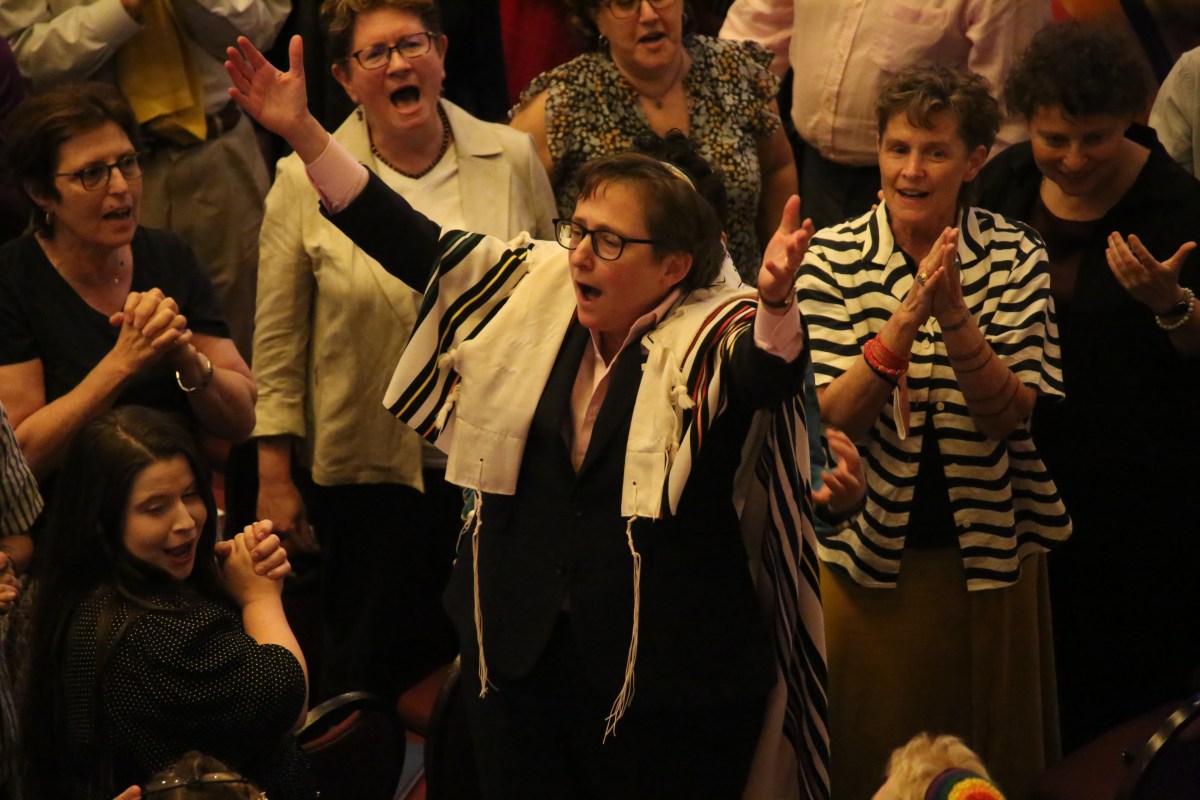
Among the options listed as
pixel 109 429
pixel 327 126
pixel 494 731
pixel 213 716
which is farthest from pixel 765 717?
pixel 327 126

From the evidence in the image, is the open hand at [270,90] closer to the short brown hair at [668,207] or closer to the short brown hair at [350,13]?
the short brown hair at [668,207]

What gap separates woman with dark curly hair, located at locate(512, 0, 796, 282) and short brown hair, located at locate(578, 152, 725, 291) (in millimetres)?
1080

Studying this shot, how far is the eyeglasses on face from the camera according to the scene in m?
3.94

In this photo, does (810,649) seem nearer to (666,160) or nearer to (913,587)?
(913,587)

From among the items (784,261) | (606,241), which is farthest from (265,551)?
(784,261)

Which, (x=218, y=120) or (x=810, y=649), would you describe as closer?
(x=810, y=649)

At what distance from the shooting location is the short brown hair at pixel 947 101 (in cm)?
318

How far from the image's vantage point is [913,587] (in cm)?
328

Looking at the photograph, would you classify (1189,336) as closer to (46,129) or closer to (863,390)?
(863,390)

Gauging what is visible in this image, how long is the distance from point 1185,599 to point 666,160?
1571mm

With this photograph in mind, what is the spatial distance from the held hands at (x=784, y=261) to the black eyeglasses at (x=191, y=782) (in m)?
1.05

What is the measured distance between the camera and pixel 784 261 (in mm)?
2498

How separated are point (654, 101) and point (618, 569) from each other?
1611 millimetres

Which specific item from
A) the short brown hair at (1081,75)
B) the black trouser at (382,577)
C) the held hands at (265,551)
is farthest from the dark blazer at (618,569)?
the short brown hair at (1081,75)
